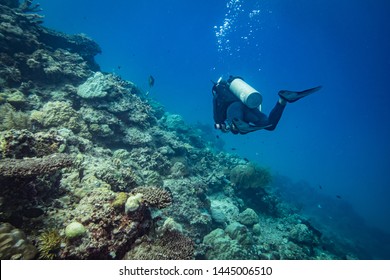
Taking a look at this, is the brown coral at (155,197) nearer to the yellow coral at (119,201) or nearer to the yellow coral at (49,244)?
the yellow coral at (119,201)

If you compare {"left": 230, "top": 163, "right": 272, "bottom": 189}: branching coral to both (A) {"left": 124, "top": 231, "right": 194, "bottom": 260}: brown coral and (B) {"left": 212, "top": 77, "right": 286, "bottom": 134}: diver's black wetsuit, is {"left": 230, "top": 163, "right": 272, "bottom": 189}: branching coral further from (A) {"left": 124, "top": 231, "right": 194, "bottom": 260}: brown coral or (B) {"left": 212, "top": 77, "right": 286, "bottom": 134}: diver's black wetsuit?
(A) {"left": 124, "top": 231, "right": 194, "bottom": 260}: brown coral

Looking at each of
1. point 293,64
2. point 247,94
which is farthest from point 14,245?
point 293,64

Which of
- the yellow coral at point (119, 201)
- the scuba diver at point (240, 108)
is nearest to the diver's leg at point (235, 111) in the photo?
the scuba diver at point (240, 108)

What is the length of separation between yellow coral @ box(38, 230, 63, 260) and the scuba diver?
5.71 meters

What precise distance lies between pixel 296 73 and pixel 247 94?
91716mm

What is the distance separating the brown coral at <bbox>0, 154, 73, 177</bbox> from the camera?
153 inches

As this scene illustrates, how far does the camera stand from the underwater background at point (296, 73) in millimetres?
33406

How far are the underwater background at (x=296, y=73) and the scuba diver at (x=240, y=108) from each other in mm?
Result: 3353

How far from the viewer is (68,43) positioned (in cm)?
1420

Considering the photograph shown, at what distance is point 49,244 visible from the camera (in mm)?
3646

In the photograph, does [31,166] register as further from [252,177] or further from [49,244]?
[252,177]
